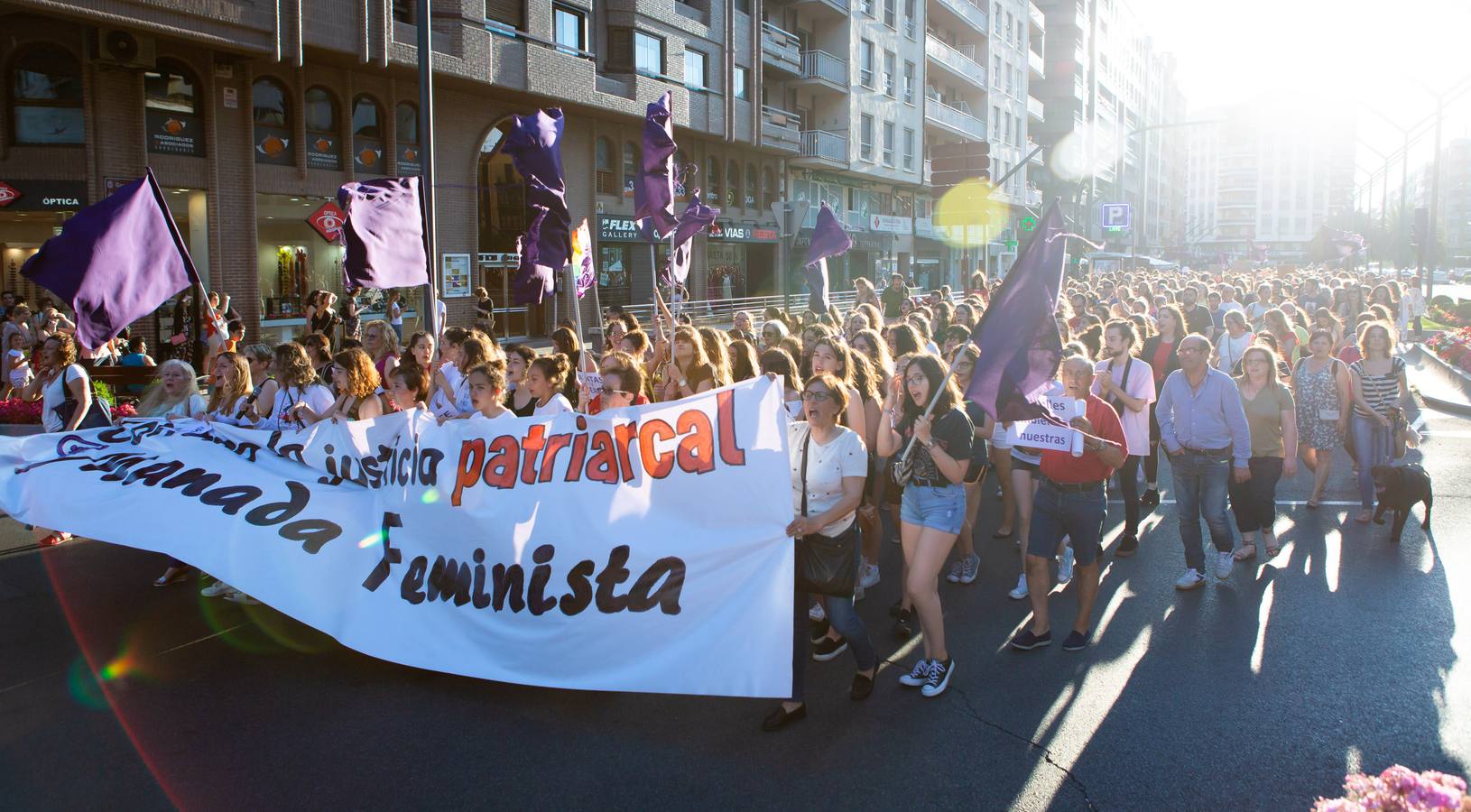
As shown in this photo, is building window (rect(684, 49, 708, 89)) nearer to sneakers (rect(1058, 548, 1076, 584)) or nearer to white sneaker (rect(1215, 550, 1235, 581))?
sneakers (rect(1058, 548, 1076, 584))

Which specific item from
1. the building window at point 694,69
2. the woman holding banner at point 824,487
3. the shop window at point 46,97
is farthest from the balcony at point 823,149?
the woman holding banner at point 824,487

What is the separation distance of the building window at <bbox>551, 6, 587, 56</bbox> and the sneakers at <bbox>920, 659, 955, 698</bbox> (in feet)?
78.3

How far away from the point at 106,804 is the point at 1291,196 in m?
219

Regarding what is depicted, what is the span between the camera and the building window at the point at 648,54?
2939 cm

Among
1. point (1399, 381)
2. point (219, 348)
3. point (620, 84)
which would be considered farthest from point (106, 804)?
point (620, 84)

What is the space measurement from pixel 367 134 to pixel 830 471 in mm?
21478

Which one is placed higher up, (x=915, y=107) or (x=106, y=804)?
(x=915, y=107)

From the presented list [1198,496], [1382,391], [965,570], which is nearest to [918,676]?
[965,570]

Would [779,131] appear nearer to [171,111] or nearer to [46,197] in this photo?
[171,111]

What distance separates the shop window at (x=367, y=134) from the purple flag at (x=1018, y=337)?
2069cm

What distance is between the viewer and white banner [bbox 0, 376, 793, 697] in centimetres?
485

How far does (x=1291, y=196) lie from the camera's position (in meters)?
193

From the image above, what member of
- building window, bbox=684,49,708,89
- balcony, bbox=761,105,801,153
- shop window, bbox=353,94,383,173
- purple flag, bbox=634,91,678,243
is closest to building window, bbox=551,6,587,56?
building window, bbox=684,49,708,89

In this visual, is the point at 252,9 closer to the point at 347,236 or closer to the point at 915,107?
the point at 347,236
